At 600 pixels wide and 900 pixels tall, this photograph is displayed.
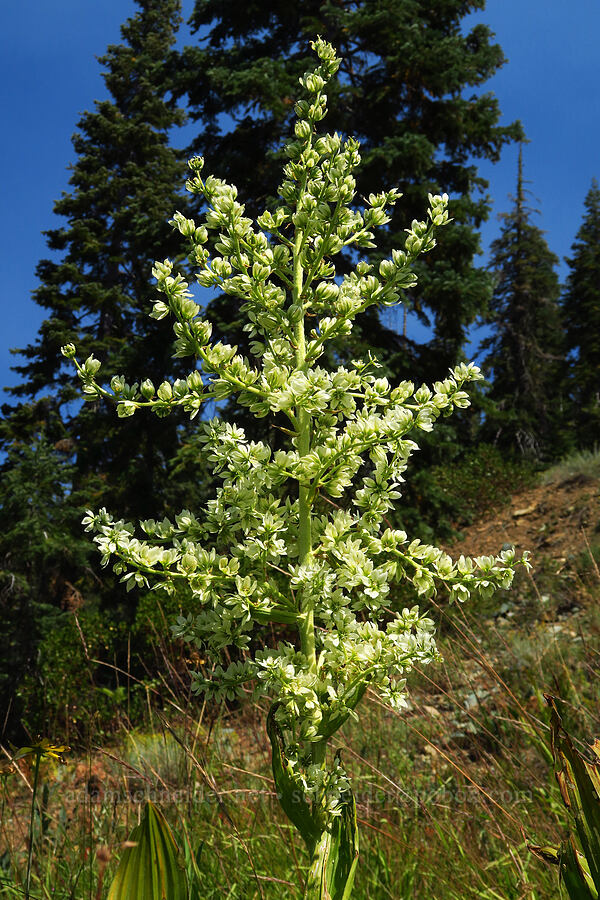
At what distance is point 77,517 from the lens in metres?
12.8

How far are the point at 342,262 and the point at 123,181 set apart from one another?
10136 millimetres

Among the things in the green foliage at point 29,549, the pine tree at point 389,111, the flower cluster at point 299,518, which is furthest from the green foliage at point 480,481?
the flower cluster at point 299,518

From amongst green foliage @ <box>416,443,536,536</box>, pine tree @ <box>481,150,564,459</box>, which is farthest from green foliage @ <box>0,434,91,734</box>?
pine tree @ <box>481,150,564,459</box>

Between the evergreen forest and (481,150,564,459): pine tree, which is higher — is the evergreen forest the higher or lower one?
the lower one

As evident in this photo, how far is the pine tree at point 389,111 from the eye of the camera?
33.0 ft

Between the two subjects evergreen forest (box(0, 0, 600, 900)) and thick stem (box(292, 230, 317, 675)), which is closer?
thick stem (box(292, 230, 317, 675))

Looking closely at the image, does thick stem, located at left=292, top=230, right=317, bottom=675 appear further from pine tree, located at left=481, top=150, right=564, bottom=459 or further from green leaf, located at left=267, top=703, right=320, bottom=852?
pine tree, located at left=481, top=150, right=564, bottom=459

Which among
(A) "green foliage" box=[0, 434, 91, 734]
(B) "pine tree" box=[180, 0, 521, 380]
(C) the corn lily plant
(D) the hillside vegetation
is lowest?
(D) the hillside vegetation

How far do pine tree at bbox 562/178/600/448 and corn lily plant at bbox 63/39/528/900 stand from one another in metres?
23.9

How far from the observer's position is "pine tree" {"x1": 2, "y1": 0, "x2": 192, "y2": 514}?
15.7 meters

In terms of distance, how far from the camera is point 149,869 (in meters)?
1.41

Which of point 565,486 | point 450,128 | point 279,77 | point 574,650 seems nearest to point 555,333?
point 565,486

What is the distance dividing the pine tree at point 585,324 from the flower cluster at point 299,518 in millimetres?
23886

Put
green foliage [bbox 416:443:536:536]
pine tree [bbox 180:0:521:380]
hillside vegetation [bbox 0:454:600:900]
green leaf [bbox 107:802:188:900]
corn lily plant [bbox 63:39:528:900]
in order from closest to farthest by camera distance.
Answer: green leaf [bbox 107:802:188:900]
corn lily plant [bbox 63:39:528:900]
hillside vegetation [bbox 0:454:600:900]
pine tree [bbox 180:0:521:380]
green foliage [bbox 416:443:536:536]
